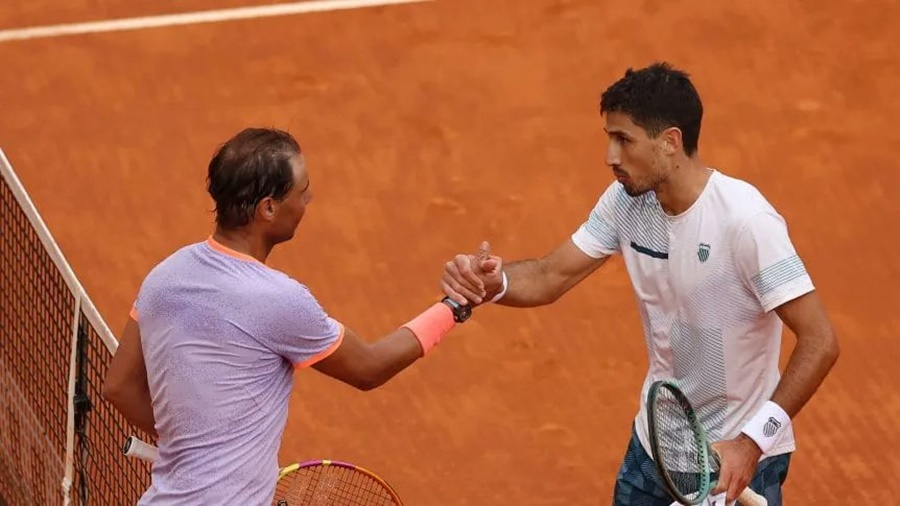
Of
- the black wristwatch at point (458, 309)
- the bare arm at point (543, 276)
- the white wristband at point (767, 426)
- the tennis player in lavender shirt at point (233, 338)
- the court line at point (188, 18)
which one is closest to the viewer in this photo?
the tennis player in lavender shirt at point (233, 338)

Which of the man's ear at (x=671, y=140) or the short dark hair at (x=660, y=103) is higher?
the short dark hair at (x=660, y=103)

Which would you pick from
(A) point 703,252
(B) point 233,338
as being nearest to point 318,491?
(B) point 233,338

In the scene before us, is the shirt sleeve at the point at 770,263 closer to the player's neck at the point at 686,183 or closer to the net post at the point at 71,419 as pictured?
the player's neck at the point at 686,183

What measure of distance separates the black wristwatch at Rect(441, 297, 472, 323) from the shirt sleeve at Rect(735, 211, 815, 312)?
90 centimetres

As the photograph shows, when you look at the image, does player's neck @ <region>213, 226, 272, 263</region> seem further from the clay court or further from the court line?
the court line

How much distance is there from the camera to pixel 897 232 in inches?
342

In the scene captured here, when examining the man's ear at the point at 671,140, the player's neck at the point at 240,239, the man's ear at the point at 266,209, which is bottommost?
the player's neck at the point at 240,239

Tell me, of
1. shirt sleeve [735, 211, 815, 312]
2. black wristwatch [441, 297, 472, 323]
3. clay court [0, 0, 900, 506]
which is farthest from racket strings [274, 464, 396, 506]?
clay court [0, 0, 900, 506]

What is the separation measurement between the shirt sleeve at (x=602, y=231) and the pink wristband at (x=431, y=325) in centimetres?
89

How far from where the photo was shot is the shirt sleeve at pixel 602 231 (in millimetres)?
5273

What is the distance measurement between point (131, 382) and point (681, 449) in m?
1.80

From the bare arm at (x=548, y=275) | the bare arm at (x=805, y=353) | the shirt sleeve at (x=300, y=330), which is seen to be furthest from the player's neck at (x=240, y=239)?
the bare arm at (x=805, y=353)

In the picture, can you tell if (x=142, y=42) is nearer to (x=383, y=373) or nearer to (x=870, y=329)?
(x=870, y=329)

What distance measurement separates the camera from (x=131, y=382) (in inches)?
164
